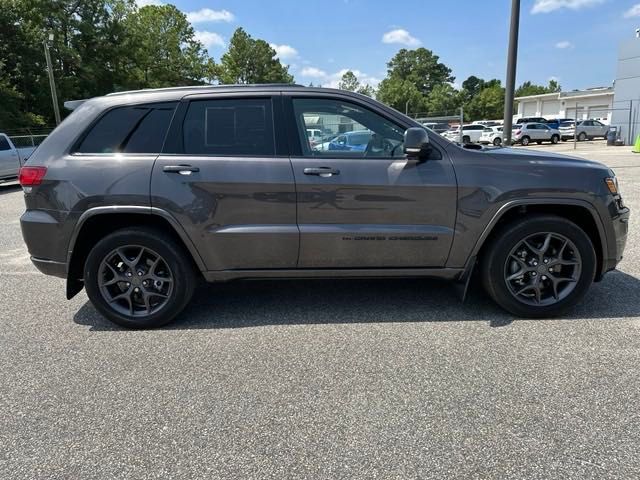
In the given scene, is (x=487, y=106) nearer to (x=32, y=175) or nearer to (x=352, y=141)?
(x=352, y=141)

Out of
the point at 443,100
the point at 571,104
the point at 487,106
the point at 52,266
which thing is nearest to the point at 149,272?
the point at 52,266

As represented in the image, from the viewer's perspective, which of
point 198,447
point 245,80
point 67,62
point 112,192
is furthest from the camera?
point 245,80

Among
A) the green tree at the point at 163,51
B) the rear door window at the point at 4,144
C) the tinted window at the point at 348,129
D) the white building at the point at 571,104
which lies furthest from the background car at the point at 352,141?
the white building at the point at 571,104

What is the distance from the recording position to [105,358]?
3303mm

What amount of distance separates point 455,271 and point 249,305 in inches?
72.9

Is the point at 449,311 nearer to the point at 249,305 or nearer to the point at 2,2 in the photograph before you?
the point at 249,305

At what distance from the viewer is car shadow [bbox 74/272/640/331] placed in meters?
3.85

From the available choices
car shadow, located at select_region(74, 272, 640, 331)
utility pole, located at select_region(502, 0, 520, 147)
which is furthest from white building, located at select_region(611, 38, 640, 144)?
car shadow, located at select_region(74, 272, 640, 331)

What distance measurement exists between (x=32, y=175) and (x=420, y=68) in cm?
11691

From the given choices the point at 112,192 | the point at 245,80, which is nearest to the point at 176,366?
the point at 112,192

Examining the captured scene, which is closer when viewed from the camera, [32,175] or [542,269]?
[32,175]

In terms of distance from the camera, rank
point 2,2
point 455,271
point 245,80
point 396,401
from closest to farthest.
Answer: point 396,401
point 455,271
point 2,2
point 245,80

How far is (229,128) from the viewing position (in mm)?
3656

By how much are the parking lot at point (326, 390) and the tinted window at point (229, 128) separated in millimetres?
1426
